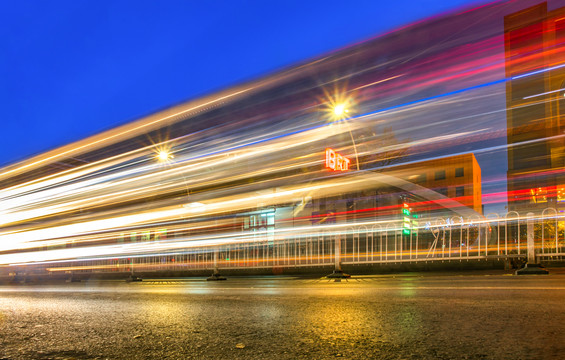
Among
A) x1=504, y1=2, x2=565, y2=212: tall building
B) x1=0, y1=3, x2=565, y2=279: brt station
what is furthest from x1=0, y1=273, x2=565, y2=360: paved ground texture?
x1=504, y1=2, x2=565, y2=212: tall building

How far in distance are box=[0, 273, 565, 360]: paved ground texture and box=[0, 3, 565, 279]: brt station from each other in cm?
810

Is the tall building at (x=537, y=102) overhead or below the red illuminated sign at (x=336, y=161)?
overhead

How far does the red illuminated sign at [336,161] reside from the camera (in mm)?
22203

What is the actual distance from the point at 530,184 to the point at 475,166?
28568 millimetres

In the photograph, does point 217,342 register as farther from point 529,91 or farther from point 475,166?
point 475,166

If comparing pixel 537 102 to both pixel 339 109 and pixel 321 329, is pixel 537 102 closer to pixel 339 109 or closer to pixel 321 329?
pixel 339 109

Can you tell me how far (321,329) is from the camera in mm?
2984

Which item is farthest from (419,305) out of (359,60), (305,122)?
(305,122)

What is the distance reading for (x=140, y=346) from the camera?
9.23 feet

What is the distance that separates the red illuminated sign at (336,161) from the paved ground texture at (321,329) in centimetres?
1768

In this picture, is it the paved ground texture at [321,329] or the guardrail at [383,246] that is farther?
the guardrail at [383,246]

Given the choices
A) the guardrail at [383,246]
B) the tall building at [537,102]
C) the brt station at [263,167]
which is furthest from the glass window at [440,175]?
the guardrail at [383,246]

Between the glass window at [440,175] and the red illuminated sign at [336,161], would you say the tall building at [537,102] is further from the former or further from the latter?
the glass window at [440,175]

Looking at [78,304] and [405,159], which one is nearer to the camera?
[78,304]
